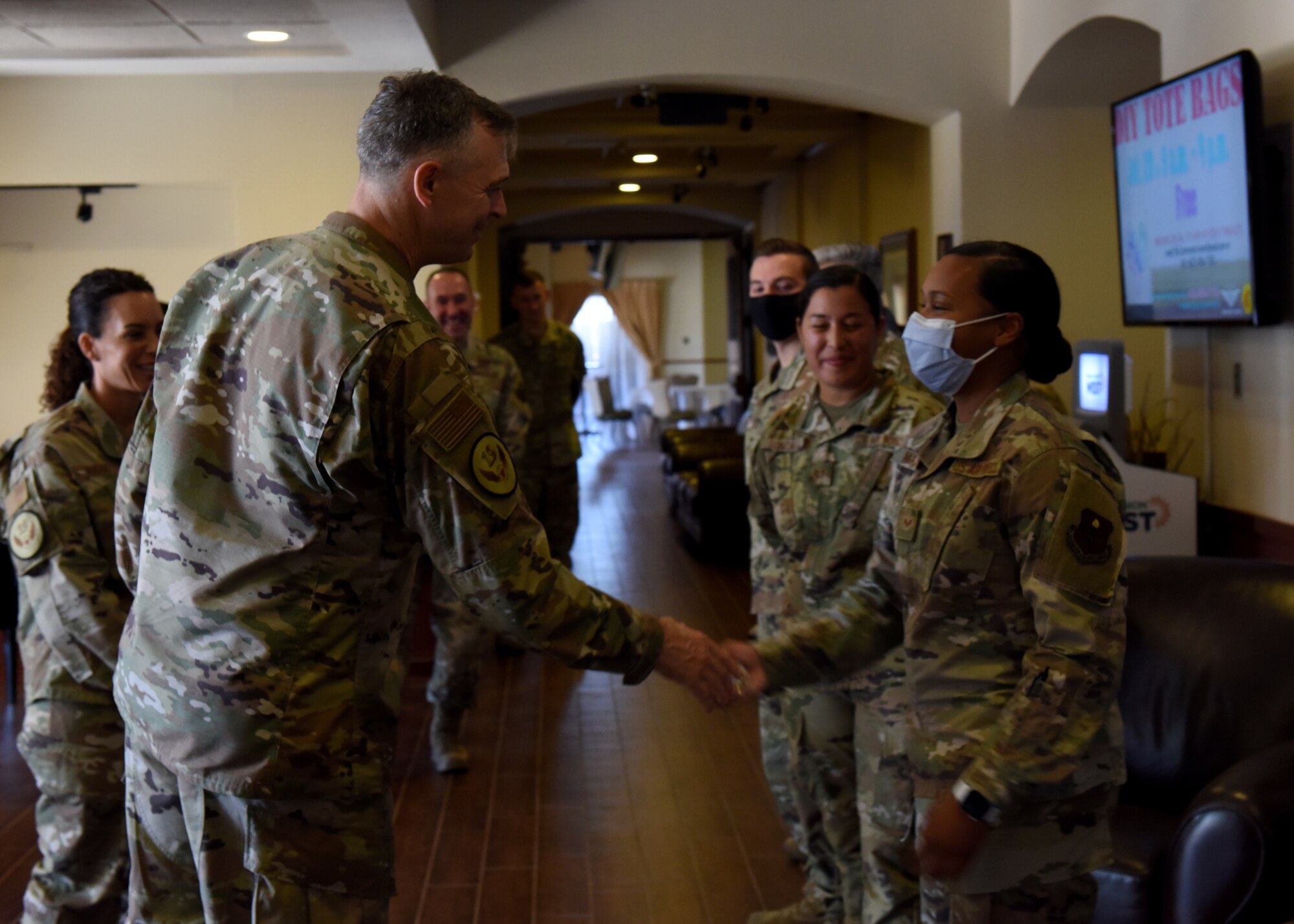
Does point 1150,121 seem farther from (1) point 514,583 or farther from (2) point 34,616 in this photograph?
(2) point 34,616

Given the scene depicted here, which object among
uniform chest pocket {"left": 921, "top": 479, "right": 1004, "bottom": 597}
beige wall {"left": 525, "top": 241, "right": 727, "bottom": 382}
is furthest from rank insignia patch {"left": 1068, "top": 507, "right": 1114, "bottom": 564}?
beige wall {"left": 525, "top": 241, "right": 727, "bottom": 382}

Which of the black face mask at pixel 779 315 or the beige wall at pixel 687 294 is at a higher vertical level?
the beige wall at pixel 687 294

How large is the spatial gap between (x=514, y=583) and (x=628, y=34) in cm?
472

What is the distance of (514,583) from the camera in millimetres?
1764

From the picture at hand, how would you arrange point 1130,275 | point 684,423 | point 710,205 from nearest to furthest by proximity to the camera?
point 1130,275
point 710,205
point 684,423

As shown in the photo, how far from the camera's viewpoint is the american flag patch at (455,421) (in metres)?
1.67

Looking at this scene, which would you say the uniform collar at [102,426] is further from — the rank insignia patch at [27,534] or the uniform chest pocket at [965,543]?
the uniform chest pocket at [965,543]

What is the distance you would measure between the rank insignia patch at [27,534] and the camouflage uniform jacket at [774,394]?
5.51 feet

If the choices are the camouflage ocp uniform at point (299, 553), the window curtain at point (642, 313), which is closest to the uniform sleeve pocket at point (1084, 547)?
the camouflage ocp uniform at point (299, 553)

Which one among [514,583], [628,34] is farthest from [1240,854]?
[628,34]

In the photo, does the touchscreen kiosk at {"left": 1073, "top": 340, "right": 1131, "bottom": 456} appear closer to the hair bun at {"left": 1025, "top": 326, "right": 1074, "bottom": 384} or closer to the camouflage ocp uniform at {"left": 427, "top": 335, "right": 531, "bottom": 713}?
the camouflage ocp uniform at {"left": 427, "top": 335, "right": 531, "bottom": 713}

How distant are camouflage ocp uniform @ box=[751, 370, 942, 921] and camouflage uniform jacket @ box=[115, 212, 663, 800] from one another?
1187mm

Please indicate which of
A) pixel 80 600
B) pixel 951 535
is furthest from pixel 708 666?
pixel 80 600

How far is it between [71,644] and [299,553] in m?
1.21
